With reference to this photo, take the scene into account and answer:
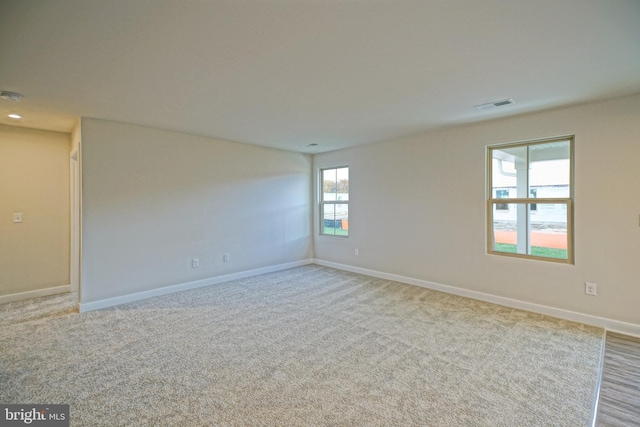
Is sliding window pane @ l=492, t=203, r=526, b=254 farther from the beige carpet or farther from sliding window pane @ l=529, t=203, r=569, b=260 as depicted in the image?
the beige carpet

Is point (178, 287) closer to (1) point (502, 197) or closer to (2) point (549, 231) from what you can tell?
(1) point (502, 197)

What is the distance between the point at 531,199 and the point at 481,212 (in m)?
0.57

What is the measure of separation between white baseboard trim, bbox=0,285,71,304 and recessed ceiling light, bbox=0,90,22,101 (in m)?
2.71

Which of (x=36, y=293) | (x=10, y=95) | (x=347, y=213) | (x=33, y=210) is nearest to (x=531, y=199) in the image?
(x=347, y=213)

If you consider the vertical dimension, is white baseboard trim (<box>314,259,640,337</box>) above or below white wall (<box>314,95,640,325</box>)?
below

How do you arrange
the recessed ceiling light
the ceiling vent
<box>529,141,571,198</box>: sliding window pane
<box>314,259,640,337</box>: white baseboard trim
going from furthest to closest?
1. <box>529,141,571,198</box>: sliding window pane
2. the ceiling vent
3. <box>314,259,640,337</box>: white baseboard trim
4. the recessed ceiling light

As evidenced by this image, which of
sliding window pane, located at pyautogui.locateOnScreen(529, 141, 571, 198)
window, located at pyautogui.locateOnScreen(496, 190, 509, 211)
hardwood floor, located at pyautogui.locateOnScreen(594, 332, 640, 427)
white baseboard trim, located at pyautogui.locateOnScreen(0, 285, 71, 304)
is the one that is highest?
sliding window pane, located at pyautogui.locateOnScreen(529, 141, 571, 198)

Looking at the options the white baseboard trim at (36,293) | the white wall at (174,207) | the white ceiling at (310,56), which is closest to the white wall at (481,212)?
the white ceiling at (310,56)

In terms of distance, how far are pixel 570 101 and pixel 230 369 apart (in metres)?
4.21

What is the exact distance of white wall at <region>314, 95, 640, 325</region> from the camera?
2.95 m

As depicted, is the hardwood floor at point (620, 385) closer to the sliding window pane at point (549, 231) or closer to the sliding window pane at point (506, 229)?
the sliding window pane at point (549, 231)

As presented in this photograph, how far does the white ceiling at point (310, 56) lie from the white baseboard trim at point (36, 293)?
239 centimetres

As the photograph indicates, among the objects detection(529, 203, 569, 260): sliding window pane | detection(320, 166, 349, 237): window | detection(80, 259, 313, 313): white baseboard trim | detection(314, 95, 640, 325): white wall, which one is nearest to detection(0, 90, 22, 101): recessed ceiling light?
detection(80, 259, 313, 313): white baseboard trim

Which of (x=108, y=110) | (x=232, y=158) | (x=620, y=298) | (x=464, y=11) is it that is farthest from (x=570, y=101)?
(x=108, y=110)
